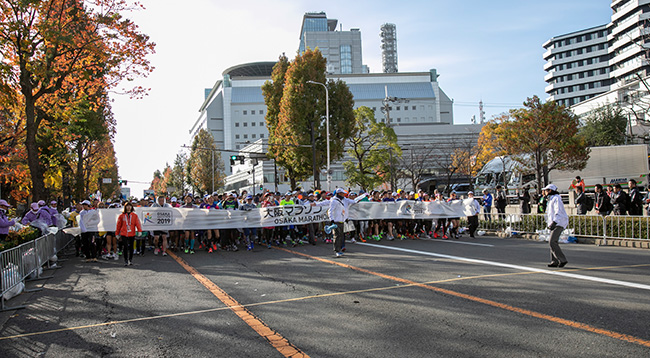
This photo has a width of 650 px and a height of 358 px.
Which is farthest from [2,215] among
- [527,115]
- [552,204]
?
[527,115]

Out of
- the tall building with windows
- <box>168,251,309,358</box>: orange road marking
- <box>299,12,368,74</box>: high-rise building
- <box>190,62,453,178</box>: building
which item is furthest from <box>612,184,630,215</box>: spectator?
<box>299,12,368,74</box>: high-rise building

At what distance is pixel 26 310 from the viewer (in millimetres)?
7398

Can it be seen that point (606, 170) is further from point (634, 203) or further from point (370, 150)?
point (370, 150)

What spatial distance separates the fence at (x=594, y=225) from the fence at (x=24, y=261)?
15.4 meters

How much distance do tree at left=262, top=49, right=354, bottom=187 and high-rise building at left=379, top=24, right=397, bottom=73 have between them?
129 meters

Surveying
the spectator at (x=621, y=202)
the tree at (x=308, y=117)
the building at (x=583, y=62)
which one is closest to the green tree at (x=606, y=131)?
the tree at (x=308, y=117)

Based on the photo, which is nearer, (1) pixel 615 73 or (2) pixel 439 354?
(2) pixel 439 354

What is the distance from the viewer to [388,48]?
161m

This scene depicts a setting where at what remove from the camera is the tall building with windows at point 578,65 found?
304 ft

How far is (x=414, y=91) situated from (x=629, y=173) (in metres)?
92.4

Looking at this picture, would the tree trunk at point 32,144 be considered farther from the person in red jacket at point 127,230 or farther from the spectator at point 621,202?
the spectator at point 621,202

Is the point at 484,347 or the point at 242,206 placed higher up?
the point at 242,206

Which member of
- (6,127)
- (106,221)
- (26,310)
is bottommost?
(26,310)

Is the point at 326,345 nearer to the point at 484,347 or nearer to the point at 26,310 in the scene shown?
the point at 484,347
